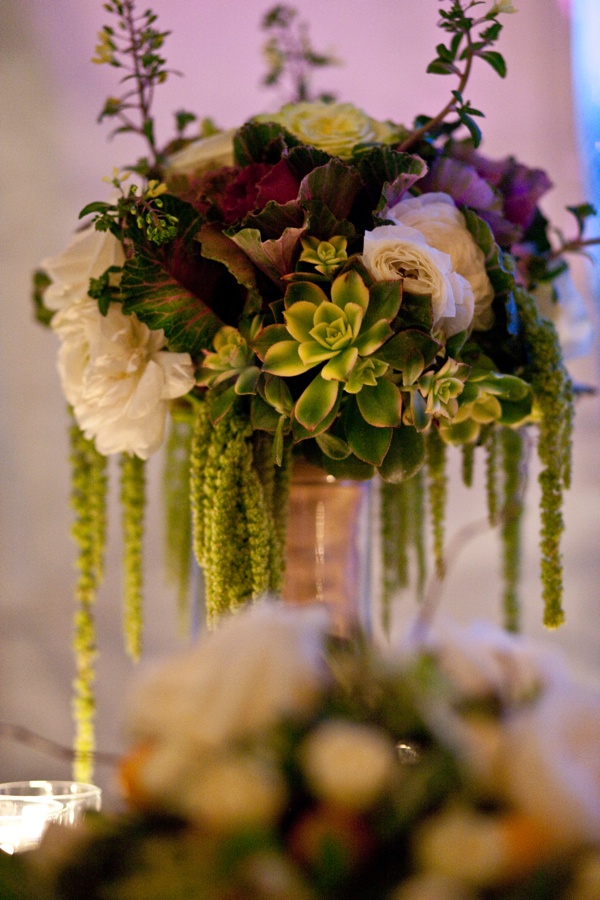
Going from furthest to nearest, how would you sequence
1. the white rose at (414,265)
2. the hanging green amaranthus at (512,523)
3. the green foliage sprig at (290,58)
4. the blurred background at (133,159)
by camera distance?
the blurred background at (133,159) → the green foliage sprig at (290,58) → the hanging green amaranthus at (512,523) → the white rose at (414,265)

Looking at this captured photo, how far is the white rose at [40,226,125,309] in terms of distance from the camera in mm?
557

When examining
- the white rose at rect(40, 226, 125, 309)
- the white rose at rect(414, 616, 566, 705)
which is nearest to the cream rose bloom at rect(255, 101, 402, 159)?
the white rose at rect(40, 226, 125, 309)

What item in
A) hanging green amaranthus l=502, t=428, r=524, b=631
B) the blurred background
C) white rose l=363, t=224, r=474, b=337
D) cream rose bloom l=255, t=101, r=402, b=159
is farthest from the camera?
the blurred background

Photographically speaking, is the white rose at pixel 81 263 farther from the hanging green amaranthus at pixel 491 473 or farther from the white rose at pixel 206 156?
the hanging green amaranthus at pixel 491 473

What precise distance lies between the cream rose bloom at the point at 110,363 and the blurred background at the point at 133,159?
0.54 metres

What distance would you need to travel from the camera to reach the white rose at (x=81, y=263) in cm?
56

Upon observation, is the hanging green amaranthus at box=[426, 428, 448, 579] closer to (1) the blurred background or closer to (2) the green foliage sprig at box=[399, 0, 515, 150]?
(2) the green foliage sprig at box=[399, 0, 515, 150]

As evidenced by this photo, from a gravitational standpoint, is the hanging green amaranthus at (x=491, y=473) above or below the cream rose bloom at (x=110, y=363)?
below

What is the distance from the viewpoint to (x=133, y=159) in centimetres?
116

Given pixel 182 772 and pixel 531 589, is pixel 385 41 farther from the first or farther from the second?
pixel 182 772

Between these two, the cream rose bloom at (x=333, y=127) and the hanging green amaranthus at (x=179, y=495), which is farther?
the hanging green amaranthus at (x=179, y=495)

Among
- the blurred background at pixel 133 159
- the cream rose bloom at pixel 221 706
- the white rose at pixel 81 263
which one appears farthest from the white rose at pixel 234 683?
the blurred background at pixel 133 159

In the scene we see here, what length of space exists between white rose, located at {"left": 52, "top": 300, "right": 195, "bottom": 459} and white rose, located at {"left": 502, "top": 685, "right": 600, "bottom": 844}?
0.36 metres

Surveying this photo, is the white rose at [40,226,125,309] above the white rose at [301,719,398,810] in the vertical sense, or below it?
above
